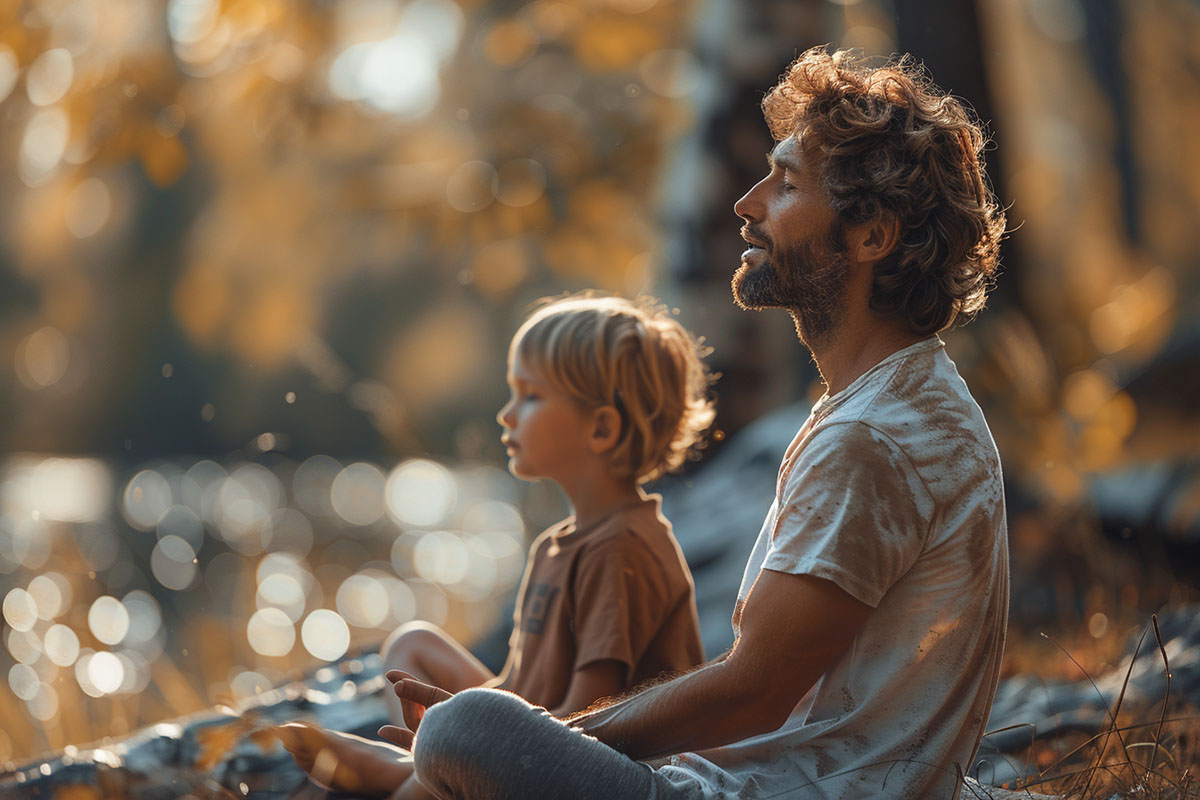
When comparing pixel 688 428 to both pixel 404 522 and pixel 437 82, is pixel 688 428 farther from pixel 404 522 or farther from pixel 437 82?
pixel 404 522

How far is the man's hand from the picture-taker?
204 centimetres

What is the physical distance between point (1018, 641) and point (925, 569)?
2779mm

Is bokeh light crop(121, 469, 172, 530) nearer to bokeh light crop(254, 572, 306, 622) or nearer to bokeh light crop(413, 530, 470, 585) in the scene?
bokeh light crop(254, 572, 306, 622)

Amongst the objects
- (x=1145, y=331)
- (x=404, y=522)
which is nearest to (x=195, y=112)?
(x=1145, y=331)

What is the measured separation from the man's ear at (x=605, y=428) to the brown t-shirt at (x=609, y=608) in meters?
0.15

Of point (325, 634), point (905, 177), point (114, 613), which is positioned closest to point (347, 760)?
point (905, 177)

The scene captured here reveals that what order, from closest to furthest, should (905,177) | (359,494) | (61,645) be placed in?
1. (905,177)
2. (61,645)
3. (359,494)

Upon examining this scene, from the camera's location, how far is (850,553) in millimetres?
1845

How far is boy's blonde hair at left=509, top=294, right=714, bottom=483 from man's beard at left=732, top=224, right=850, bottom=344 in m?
0.85

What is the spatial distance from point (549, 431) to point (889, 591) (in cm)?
119

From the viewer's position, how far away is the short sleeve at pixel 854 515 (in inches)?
72.7

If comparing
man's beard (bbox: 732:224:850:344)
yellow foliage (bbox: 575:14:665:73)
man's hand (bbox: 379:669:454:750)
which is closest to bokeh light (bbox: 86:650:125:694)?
yellow foliage (bbox: 575:14:665:73)

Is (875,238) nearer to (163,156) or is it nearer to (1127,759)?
(1127,759)

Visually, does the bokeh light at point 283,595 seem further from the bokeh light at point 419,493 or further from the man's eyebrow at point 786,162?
the man's eyebrow at point 786,162
